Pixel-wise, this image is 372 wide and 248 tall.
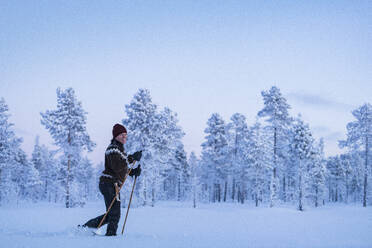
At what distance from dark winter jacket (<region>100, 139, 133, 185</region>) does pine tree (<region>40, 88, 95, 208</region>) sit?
2393 centimetres

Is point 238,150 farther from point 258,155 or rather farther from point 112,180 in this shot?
point 112,180

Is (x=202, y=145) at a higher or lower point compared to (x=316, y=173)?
higher

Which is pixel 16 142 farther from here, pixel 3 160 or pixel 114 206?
pixel 114 206

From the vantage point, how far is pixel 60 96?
28766 mm

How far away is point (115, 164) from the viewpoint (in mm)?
6004

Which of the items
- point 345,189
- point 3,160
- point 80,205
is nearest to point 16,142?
point 3,160

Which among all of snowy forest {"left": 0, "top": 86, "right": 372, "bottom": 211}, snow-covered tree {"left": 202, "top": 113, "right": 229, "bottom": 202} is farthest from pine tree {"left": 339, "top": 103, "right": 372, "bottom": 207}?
snow-covered tree {"left": 202, "top": 113, "right": 229, "bottom": 202}

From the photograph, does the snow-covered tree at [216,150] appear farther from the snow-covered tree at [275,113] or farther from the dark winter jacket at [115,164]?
the dark winter jacket at [115,164]

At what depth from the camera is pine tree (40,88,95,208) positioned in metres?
28.0

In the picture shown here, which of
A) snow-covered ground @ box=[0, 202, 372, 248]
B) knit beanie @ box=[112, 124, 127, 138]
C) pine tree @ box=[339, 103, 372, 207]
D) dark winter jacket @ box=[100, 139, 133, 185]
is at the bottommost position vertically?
snow-covered ground @ box=[0, 202, 372, 248]

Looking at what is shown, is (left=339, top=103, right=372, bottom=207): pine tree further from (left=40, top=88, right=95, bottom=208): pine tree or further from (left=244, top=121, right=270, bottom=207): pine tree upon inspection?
(left=40, top=88, right=95, bottom=208): pine tree

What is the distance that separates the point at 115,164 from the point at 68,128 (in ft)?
80.7

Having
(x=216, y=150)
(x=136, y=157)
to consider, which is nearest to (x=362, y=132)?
(x=216, y=150)

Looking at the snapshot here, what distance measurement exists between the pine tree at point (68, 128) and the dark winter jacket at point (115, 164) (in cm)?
2393
